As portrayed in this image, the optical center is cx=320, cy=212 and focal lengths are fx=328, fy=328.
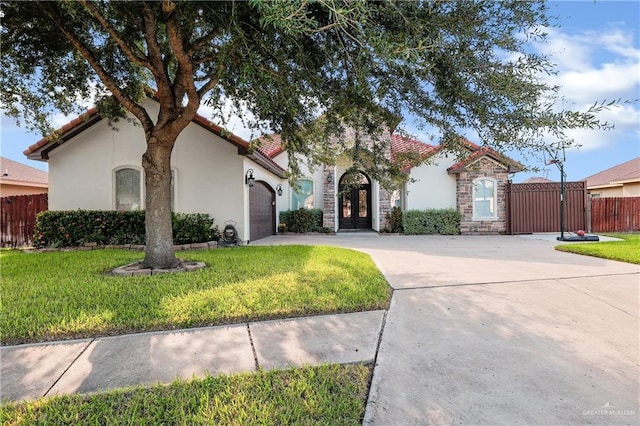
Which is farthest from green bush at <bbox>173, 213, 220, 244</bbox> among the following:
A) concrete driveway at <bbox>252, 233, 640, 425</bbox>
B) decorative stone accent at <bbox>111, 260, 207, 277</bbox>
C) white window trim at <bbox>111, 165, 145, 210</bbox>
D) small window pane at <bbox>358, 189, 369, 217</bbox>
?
small window pane at <bbox>358, 189, 369, 217</bbox>

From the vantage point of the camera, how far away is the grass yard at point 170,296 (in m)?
3.68

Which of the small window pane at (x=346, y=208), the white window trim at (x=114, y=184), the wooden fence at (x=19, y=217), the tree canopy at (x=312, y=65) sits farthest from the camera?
the small window pane at (x=346, y=208)

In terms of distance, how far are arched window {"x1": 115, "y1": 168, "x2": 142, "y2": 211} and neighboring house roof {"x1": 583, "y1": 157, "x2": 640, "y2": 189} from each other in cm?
2607

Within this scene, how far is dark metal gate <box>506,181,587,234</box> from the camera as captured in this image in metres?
15.0

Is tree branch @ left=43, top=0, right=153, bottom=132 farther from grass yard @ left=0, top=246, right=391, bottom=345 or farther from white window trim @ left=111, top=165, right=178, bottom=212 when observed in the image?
white window trim @ left=111, top=165, right=178, bottom=212

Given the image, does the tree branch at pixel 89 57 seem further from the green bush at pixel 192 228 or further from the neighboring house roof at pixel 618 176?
the neighboring house roof at pixel 618 176

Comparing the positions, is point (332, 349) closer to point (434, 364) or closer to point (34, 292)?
point (434, 364)

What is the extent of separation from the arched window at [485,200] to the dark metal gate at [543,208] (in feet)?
2.17

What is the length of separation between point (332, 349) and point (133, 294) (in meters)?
3.18

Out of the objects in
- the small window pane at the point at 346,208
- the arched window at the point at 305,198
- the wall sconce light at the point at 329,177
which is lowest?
the small window pane at the point at 346,208

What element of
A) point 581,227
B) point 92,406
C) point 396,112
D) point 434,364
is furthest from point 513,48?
point 581,227

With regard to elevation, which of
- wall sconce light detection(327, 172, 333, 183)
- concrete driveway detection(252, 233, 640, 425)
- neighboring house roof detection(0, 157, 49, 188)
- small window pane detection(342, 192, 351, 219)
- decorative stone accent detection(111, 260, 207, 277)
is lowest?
concrete driveway detection(252, 233, 640, 425)

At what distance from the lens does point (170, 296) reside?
179 inches

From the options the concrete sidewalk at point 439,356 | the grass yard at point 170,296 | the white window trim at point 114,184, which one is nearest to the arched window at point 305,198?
the white window trim at point 114,184
